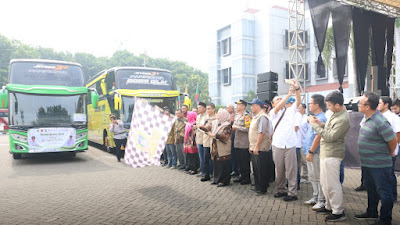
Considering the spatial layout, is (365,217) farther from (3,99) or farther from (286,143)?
(3,99)

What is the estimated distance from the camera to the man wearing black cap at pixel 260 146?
5.76 metres

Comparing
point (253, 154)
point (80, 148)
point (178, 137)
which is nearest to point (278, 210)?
point (253, 154)

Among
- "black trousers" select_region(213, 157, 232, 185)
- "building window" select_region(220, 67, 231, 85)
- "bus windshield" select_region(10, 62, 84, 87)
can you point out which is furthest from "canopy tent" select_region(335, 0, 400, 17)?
"building window" select_region(220, 67, 231, 85)

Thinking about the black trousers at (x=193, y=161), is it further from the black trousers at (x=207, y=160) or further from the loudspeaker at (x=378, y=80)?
the loudspeaker at (x=378, y=80)

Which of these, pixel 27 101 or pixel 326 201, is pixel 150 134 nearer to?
pixel 326 201

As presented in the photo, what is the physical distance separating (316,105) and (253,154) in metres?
1.72

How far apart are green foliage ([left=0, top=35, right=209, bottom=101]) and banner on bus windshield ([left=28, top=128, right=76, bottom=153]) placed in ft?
85.3

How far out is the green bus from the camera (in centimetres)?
976

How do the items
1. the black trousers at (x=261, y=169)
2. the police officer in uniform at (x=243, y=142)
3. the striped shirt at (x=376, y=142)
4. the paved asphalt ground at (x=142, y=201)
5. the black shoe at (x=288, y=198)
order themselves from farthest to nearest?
the police officer in uniform at (x=243, y=142), the black trousers at (x=261, y=169), the black shoe at (x=288, y=198), the paved asphalt ground at (x=142, y=201), the striped shirt at (x=376, y=142)

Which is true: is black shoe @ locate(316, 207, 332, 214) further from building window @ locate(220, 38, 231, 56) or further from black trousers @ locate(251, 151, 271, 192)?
building window @ locate(220, 38, 231, 56)

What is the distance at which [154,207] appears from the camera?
528 cm

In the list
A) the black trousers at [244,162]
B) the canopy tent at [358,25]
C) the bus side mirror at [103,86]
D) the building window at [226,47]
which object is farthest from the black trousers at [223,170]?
the building window at [226,47]

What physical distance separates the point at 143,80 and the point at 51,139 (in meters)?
4.01

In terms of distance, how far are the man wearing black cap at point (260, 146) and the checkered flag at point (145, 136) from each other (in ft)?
5.65
